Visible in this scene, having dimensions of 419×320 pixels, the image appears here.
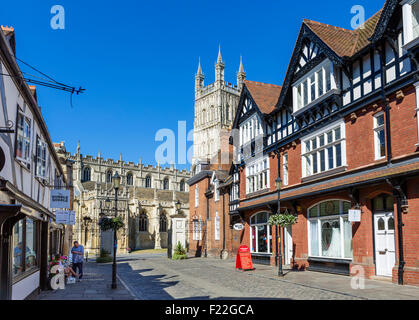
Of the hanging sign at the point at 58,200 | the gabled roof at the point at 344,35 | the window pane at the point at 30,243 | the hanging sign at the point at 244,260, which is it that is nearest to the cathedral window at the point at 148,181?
the hanging sign at the point at 244,260

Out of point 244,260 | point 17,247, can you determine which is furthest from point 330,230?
point 17,247

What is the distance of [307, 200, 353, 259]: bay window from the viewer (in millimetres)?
18406

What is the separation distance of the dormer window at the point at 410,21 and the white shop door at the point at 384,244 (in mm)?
6380

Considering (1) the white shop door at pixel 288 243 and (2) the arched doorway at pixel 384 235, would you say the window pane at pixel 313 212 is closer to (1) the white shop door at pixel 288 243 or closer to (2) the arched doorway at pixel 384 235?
(1) the white shop door at pixel 288 243

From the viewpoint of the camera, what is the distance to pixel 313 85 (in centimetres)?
2066

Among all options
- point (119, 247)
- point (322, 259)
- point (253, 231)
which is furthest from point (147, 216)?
point (322, 259)

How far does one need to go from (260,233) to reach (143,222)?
5084 centimetres

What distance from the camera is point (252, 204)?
27344mm

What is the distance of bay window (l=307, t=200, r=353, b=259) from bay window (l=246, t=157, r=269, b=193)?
213 inches

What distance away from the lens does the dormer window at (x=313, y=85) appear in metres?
19.3

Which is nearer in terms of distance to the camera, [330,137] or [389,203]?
[389,203]

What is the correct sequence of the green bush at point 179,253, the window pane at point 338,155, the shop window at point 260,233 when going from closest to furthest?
the window pane at point 338,155, the shop window at point 260,233, the green bush at point 179,253

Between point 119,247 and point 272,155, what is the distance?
148 feet

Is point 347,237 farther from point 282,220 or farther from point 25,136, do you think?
point 25,136
